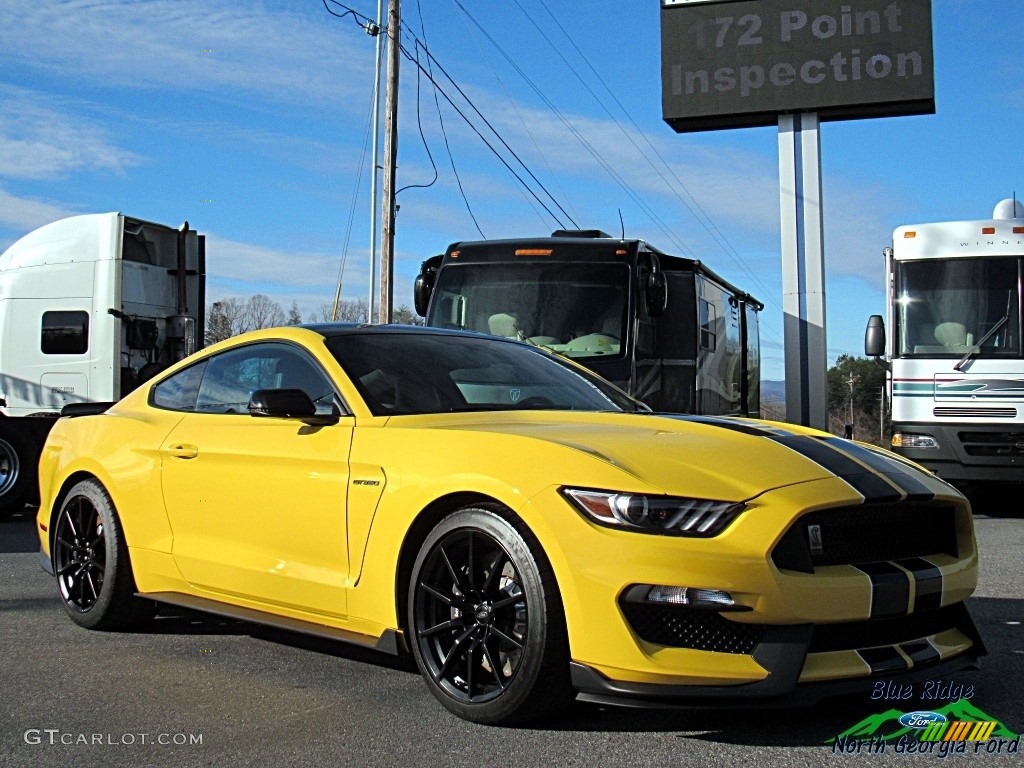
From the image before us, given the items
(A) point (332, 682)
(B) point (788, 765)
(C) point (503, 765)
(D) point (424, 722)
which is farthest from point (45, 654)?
(B) point (788, 765)

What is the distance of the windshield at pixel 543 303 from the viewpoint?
1156 cm

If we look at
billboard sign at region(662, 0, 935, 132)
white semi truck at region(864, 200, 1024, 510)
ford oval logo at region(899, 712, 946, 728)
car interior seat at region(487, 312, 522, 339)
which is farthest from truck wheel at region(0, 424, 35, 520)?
billboard sign at region(662, 0, 935, 132)

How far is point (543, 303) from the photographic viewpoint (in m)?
11.8

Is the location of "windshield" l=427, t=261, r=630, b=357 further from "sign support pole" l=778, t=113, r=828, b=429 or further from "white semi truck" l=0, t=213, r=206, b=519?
"sign support pole" l=778, t=113, r=828, b=429

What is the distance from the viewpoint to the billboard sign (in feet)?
58.3

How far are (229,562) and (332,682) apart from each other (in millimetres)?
718

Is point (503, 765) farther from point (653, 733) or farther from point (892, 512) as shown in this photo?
point (892, 512)

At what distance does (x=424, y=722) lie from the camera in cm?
389

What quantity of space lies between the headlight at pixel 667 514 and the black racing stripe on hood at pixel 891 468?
2.54ft

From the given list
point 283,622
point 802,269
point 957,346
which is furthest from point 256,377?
point 802,269

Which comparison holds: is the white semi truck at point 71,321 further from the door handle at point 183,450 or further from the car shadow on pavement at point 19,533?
the door handle at point 183,450

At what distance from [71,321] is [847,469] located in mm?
11062

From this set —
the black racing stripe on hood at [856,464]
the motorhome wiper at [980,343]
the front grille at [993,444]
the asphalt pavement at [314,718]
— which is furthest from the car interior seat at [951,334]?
the black racing stripe on hood at [856,464]

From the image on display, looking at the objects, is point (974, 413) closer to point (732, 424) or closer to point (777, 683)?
point (732, 424)
